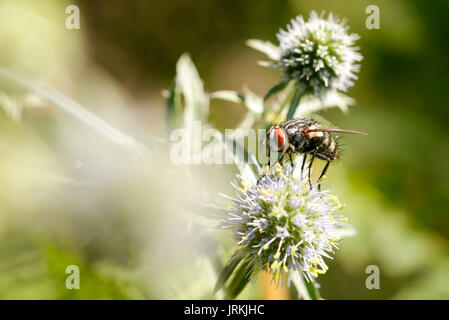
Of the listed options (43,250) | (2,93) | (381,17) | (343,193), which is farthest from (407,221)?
(2,93)

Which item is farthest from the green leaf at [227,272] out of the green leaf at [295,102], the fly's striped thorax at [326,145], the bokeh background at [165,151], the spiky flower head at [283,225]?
the green leaf at [295,102]

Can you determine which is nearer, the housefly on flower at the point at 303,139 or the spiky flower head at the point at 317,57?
the housefly on flower at the point at 303,139

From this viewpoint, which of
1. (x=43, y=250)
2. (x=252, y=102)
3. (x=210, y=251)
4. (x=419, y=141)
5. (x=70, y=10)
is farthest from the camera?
(x=419, y=141)

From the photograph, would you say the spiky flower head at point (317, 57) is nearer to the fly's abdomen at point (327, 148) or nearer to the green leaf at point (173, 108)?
the fly's abdomen at point (327, 148)

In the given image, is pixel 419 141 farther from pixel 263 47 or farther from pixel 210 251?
pixel 210 251

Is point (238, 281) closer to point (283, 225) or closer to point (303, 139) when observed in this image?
point (283, 225)

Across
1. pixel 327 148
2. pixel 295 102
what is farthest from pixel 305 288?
pixel 295 102
